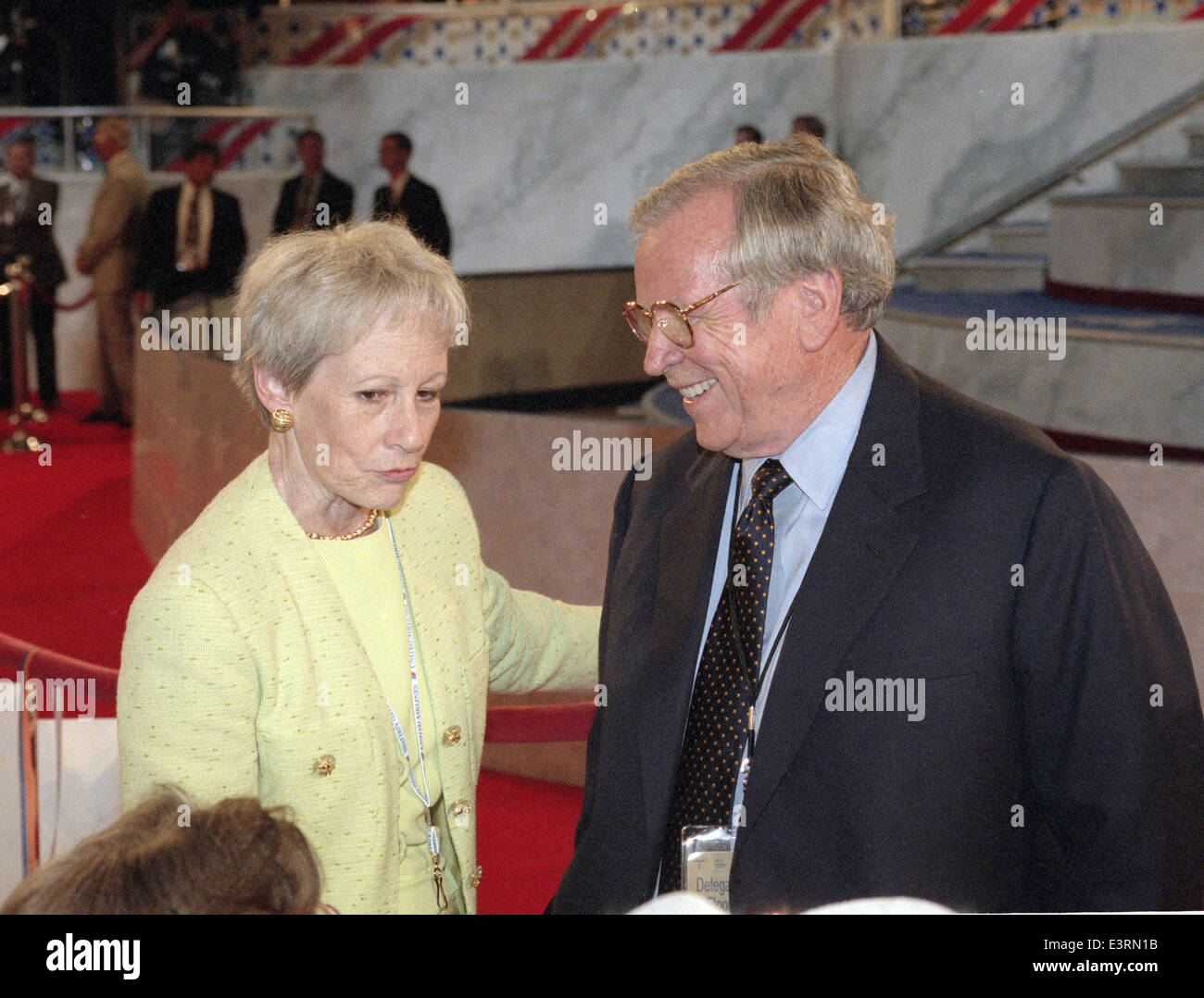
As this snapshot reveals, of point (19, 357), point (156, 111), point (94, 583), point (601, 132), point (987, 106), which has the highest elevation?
point (156, 111)

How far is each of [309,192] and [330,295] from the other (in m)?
7.32

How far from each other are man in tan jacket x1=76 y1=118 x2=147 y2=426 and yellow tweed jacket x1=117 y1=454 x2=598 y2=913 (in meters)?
7.44

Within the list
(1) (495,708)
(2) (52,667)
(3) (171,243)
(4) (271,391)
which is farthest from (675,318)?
(3) (171,243)

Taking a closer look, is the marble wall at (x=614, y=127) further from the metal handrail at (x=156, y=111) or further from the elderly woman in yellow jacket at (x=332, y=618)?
the elderly woman in yellow jacket at (x=332, y=618)

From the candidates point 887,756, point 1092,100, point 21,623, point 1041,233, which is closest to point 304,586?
point 887,756

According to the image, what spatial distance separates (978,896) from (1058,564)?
43 centimetres

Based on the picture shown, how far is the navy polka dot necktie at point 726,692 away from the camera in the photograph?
1.79 meters

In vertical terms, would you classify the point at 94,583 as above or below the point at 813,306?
below

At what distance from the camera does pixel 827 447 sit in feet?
6.01

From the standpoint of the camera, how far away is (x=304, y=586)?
1.79 m

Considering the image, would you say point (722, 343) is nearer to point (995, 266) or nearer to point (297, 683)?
point (297, 683)
